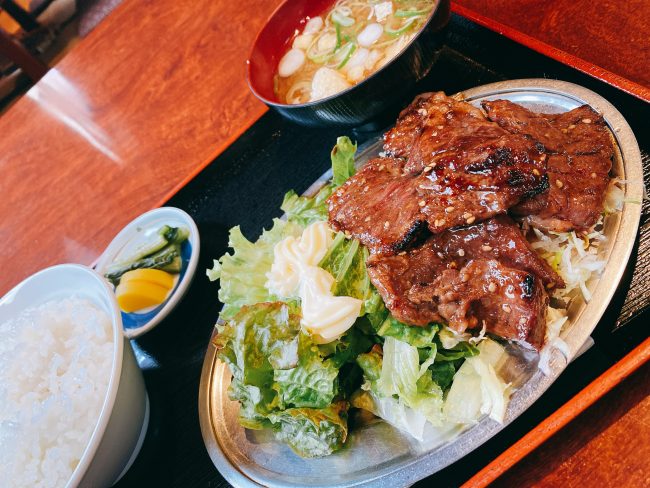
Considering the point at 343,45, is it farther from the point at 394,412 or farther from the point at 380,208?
the point at 394,412

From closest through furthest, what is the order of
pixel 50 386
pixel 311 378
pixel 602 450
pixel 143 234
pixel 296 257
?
pixel 602 450, pixel 311 378, pixel 296 257, pixel 50 386, pixel 143 234

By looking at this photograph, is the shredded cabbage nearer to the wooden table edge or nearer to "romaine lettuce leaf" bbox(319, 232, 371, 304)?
the wooden table edge

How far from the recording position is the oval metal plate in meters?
1.61

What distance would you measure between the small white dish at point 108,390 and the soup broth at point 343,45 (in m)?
1.34

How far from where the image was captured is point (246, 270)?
2.40 m

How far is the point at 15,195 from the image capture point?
3982 millimetres

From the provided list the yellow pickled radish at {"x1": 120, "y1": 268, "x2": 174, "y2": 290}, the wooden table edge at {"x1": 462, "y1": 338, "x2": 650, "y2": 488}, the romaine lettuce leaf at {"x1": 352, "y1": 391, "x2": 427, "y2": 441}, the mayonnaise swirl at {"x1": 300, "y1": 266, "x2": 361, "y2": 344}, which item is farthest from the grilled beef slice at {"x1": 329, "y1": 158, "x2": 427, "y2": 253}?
the yellow pickled radish at {"x1": 120, "y1": 268, "x2": 174, "y2": 290}

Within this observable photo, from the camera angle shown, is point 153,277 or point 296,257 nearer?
point 296,257

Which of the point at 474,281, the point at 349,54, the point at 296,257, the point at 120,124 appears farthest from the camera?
the point at 120,124

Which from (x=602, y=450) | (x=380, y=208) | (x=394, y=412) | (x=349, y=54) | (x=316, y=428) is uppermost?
(x=349, y=54)

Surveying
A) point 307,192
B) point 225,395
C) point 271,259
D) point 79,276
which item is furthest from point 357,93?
point 79,276

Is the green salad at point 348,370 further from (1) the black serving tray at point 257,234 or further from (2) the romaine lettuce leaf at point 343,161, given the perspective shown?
(2) the romaine lettuce leaf at point 343,161

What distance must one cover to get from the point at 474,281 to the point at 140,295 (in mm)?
1826

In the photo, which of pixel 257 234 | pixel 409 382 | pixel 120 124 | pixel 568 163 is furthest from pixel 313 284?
pixel 120 124
